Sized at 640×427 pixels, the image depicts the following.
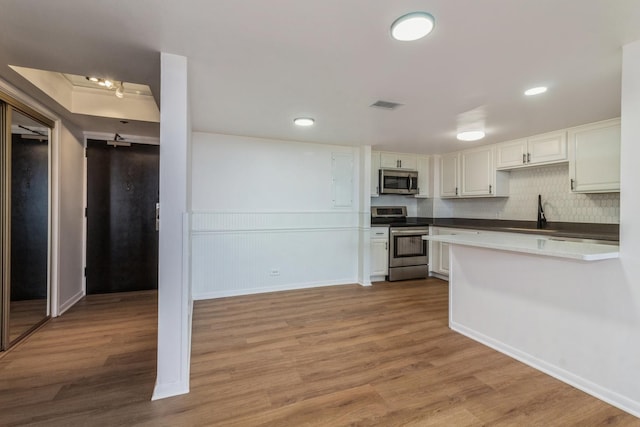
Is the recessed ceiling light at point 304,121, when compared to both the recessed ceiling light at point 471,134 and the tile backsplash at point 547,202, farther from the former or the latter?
the tile backsplash at point 547,202

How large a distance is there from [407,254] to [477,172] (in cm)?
171

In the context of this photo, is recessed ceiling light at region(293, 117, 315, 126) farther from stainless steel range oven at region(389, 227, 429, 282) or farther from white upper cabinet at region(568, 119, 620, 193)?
white upper cabinet at region(568, 119, 620, 193)

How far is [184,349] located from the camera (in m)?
1.87

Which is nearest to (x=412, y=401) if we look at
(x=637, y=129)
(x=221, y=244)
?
(x=637, y=129)

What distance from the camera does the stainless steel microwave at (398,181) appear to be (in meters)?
4.94

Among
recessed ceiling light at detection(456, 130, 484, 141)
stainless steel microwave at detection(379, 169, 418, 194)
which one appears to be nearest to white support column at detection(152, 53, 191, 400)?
recessed ceiling light at detection(456, 130, 484, 141)

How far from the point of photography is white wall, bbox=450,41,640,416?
1.73 metres

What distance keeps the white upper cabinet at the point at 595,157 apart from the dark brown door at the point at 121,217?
547 centimetres

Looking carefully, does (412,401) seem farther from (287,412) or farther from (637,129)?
(637,129)

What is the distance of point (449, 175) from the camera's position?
511 centimetres

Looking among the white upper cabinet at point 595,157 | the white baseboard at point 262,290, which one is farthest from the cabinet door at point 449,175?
the white baseboard at point 262,290

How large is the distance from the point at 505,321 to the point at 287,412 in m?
1.93

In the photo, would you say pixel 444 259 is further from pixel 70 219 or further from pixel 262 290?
pixel 70 219

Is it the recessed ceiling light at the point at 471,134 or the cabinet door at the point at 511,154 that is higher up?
the recessed ceiling light at the point at 471,134
